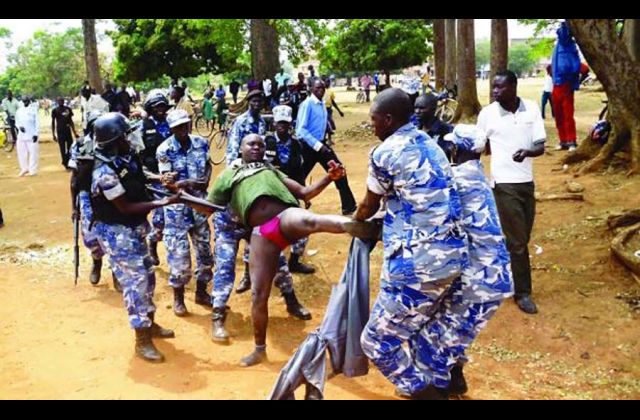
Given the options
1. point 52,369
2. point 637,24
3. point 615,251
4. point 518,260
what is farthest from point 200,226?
point 637,24

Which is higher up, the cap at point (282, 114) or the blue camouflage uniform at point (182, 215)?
the cap at point (282, 114)

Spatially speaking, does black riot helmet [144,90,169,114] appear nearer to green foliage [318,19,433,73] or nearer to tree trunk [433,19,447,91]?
tree trunk [433,19,447,91]

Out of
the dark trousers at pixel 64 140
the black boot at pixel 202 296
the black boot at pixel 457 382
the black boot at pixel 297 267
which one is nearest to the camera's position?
the black boot at pixel 457 382

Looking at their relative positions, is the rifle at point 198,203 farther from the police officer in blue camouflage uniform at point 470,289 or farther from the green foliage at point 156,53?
the green foliage at point 156,53

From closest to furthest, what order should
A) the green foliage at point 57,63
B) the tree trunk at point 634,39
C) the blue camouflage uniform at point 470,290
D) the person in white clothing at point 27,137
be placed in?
the blue camouflage uniform at point 470,290 → the tree trunk at point 634,39 → the person in white clothing at point 27,137 → the green foliage at point 57,63

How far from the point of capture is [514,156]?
4852 millimetres

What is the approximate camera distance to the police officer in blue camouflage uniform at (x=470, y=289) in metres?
3.60

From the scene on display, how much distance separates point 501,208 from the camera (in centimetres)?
509

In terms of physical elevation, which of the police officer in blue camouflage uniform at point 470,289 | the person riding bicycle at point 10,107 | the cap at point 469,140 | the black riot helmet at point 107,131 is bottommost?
the police officer in blue camouflage uniform at point 470,289

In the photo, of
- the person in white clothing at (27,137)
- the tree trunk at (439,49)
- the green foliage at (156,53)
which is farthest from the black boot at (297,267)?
the green foliage at (156,53)

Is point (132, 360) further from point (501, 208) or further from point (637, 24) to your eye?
point (637, 24)

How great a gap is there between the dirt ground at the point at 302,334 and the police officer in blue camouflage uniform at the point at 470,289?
1.60ft

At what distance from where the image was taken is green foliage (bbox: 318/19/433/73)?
108 ft

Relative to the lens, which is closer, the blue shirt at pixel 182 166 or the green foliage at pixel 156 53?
the blue shirt at pixel 182 166
